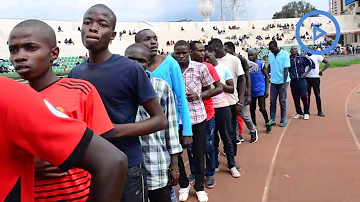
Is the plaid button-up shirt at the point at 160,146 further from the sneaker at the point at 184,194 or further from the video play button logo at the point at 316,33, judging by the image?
the video play button logo at the point at 316,33

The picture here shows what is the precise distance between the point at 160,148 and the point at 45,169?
1.36m

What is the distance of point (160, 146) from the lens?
8.49 feet

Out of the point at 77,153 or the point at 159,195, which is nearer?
the point at 77,153

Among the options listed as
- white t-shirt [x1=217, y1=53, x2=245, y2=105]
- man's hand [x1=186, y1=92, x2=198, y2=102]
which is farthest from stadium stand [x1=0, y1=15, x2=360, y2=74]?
man's hand [x1=186, y1=92, x2=198, y2=102]

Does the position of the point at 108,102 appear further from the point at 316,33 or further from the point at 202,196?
the point at 316,33

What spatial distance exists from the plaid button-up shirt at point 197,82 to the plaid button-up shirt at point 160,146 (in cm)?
107

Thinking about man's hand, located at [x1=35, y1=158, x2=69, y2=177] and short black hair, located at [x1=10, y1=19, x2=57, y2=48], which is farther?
short black hair, located at [x1=10, y1=19, x2=57, y2=48]

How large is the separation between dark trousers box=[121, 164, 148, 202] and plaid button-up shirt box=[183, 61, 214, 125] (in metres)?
1.73

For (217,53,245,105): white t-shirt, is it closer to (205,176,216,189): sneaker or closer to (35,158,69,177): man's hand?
(205,176,216,189): sneaker

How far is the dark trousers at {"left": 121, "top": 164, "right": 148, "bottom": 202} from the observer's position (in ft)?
Answer: 6.49

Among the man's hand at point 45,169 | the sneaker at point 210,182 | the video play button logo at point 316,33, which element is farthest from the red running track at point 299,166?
the video play button logo at point 316,33

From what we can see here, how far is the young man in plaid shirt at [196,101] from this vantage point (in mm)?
3836

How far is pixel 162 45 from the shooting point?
40656 mm

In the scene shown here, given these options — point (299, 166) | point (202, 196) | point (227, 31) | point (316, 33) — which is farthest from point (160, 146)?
point (316, 33)
